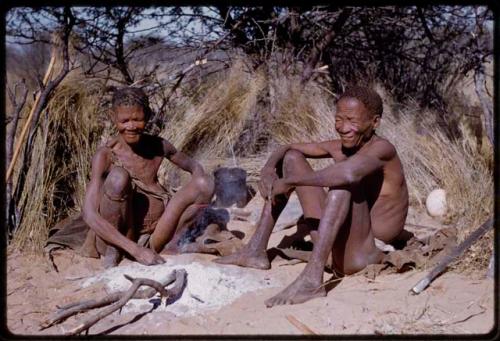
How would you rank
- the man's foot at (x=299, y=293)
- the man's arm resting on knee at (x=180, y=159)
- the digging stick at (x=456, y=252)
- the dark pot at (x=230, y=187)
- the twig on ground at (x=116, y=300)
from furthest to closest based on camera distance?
the dark pot at (x=230, y=187) < the man's arm resting on knee at (x=180, y=159) < the digging stick at (x=456, y=252) < the man's foot at (x=299, y=293) < the twig on ground at (x=116, y=300)

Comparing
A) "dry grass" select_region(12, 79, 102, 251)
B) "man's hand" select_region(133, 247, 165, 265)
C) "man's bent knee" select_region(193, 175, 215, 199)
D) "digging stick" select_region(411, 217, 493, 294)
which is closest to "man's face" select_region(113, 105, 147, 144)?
"man's bent knee" select_region(193, 175, 215, 199)

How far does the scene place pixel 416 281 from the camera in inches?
124

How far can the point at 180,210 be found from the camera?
3850 millimetres

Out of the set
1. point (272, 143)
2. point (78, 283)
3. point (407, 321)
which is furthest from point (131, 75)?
point (407, 321)

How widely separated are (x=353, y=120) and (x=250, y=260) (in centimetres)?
100

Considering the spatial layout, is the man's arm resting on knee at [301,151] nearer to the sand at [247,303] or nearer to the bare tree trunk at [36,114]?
the sand at [247,303]

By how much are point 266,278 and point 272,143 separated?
236 cm

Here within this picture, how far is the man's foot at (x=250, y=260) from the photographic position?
356 cm

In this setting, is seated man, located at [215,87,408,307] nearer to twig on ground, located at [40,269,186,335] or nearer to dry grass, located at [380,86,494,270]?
twig on ground, located at [40,269,186,335]

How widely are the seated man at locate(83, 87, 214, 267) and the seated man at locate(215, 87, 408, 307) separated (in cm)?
42

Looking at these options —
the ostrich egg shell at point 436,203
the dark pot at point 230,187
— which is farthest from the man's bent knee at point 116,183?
the ostrich egg shell at point 436,203

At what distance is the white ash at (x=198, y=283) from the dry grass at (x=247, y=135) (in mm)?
902

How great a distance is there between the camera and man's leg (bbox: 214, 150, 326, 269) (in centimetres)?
353

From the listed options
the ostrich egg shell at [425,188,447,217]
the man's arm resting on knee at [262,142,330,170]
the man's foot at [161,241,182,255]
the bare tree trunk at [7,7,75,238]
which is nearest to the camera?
the man's arm resting on knee at [262,142,330,170]
